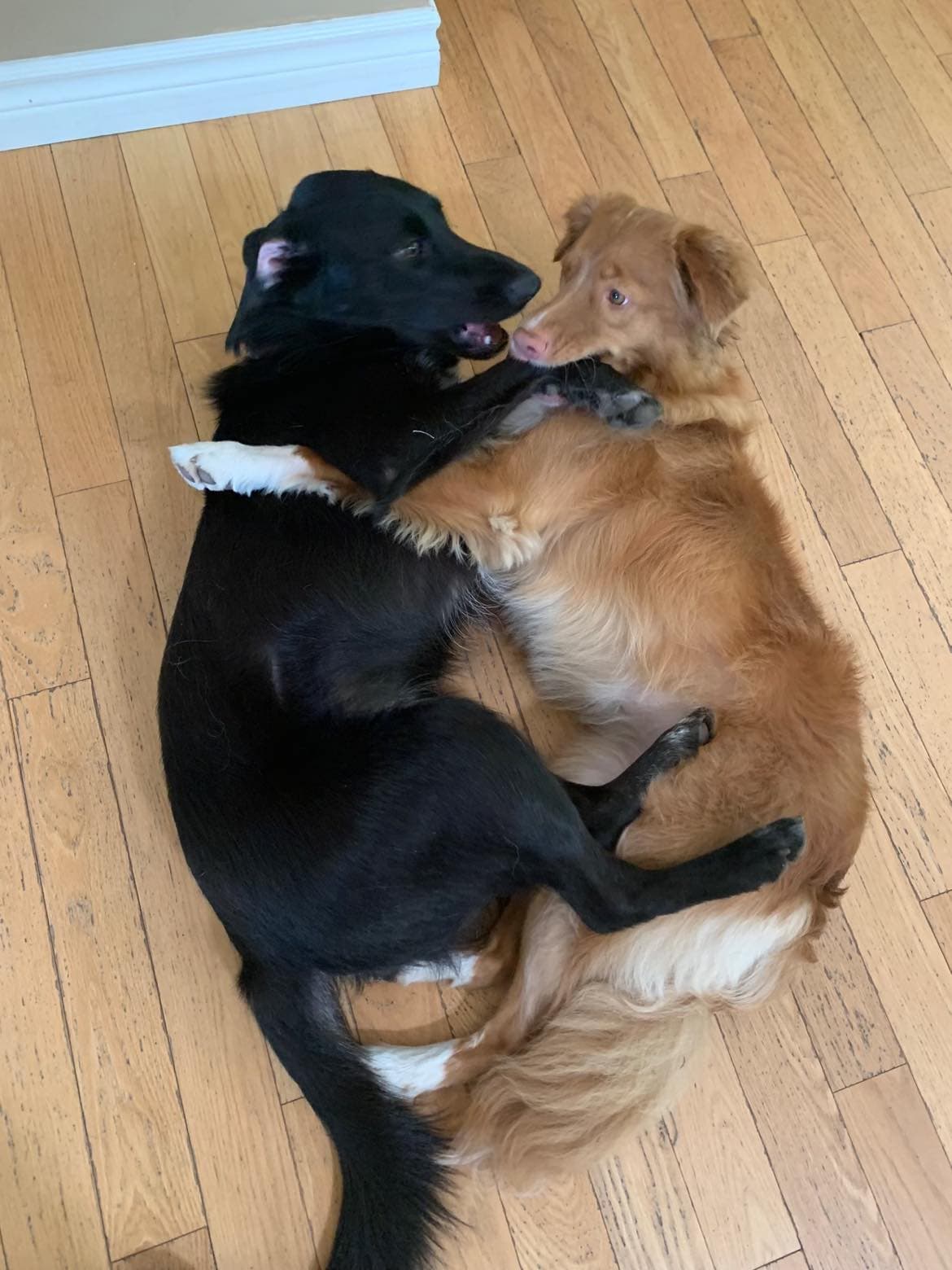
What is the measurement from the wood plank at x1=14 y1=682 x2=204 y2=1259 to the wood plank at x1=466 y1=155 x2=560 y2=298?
4.68 feet

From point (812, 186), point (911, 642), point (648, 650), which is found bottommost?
point (911, 642)

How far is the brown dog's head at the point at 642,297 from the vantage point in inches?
67.8

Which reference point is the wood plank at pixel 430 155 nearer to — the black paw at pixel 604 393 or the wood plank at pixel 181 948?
the black paw at pixel 604 393

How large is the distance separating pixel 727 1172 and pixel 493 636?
112 centimetres

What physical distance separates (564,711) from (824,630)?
558 mm

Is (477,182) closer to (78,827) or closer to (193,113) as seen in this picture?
(193,113)

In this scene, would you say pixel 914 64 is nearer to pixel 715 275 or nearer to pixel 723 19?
pixel 723 19

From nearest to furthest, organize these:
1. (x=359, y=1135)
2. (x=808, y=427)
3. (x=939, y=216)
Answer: (x=359, y=1135), (x=808, y=427), (x=939, y=216)

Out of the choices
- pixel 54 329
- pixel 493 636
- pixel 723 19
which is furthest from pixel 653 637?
pixel 723 19

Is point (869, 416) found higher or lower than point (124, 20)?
lower

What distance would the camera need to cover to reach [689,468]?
183 cm

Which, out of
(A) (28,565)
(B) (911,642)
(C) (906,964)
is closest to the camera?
(C) (906,964)

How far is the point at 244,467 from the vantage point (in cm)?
167

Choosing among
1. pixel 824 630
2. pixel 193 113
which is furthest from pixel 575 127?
pixel 824 630
